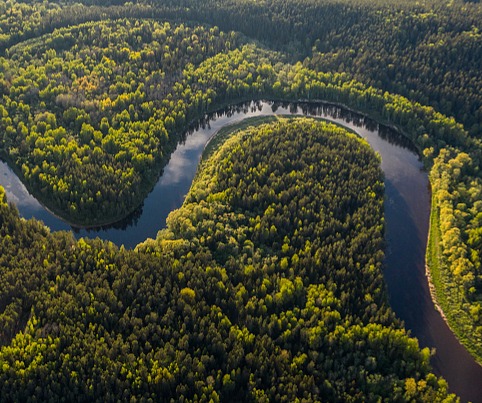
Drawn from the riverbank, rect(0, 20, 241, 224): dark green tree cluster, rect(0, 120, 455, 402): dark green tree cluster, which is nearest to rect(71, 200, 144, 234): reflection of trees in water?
rect(0, 20, 241, 224): dark green tree cluster

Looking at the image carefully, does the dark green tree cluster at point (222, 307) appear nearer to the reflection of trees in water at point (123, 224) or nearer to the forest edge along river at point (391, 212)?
the forest edge along river at point (391, 212)

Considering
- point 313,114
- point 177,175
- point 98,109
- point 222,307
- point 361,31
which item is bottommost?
point 222,307

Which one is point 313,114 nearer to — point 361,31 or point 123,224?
point 361,31

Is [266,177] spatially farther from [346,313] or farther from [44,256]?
[44,256]

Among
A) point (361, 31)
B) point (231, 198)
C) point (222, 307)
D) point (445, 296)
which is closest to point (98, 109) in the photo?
point (231, 198)

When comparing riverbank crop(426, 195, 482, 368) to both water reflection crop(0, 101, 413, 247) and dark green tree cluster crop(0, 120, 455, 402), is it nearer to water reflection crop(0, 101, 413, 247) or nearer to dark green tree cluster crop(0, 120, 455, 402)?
dark green tree cluster crop(0, 120, 455, 402)

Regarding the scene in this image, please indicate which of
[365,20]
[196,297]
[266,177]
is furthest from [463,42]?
[196,297]
